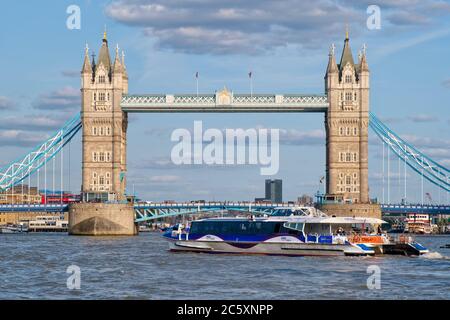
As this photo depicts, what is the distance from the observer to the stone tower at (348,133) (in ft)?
424

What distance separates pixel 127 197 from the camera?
131 m

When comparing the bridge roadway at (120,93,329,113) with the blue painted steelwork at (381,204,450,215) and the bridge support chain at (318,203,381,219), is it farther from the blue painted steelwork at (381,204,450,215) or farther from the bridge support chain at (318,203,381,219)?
the blue painted steelwork at (381,204,450,215)

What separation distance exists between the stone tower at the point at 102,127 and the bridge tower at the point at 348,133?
2774 cm

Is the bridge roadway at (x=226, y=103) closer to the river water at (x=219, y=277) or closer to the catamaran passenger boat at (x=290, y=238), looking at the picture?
the catamaran passenger boat at (x=290, y=238)

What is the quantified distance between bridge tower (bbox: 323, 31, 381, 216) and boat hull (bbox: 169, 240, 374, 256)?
2337 inches

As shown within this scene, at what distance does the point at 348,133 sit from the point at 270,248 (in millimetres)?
64170

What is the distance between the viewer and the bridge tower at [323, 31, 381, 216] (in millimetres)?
129125

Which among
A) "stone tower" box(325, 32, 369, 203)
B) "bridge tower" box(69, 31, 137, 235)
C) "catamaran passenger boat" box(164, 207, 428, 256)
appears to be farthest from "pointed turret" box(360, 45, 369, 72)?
"catamaran passenger boat" box(164, 207, 428, 256)

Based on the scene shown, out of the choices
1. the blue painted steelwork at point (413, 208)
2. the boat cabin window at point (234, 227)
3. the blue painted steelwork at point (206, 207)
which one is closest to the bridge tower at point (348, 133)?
the blue painted steelwork at point (413, 208)

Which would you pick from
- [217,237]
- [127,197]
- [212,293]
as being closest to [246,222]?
[217,237]

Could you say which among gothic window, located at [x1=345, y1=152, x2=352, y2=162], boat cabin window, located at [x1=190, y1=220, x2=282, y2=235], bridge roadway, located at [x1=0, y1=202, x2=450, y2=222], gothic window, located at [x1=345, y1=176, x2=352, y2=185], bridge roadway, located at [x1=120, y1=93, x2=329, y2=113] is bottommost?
boat cabin window, located at [x1=190, y1=220, x2=282, y2=235]

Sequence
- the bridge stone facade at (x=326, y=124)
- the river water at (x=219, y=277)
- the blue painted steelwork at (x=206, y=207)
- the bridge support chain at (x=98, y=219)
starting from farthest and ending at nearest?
the bridge stone facade at (x=326, y=124) → the blue painted steelwork at (x=206, y=207) → the bridge support chain at (x=98, y=219) → the river water at (x=219, y=277)
